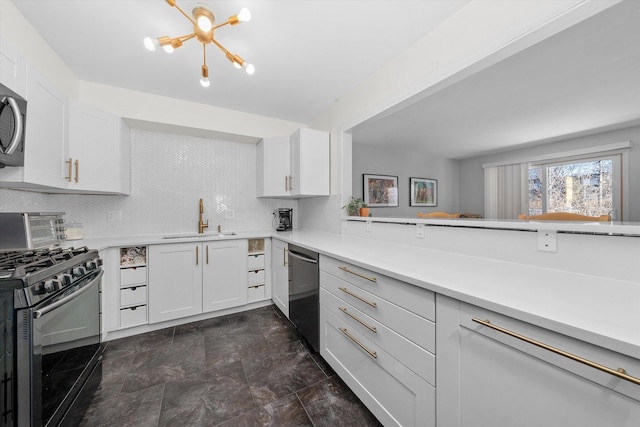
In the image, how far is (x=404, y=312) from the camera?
1066 mm

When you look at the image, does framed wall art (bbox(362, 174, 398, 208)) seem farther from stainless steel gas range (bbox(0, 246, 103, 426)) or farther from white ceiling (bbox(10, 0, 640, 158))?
stainless steel gas range (bbox(0, 246, 103, 426))

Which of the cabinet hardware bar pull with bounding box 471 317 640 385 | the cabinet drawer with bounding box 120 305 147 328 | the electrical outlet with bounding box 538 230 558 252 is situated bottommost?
the cabinet drawer with bounding box 120 305 147 328

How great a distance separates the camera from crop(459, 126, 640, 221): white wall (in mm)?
3730

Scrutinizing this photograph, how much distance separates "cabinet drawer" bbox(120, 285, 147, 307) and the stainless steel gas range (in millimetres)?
868

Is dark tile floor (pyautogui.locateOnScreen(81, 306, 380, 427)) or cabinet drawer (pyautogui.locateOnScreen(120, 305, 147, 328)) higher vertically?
cabinet drawer (pyautogui.locateOnScreen(120, 305, 147, 328))

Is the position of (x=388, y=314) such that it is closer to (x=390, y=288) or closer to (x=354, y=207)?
(x=390, y=288)

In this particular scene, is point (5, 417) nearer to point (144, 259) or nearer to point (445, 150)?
point (144, 259)

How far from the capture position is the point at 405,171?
17.4ft

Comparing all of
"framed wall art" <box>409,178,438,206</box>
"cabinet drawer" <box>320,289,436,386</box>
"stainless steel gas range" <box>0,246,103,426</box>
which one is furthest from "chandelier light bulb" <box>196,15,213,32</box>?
"framed wall art" <box>409,178,438,206</box>

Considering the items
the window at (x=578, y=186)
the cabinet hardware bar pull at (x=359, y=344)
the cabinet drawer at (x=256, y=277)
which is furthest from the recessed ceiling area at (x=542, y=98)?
the cabinet drawer at (x=256, y=277)

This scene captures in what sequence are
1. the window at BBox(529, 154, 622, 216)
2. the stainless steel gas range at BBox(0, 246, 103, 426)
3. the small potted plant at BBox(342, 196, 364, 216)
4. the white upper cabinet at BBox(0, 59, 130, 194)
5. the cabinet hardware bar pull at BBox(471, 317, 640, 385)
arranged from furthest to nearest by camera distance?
the window at BBox(529, 154, 622, 216), the small potted plant at BBox(342, 196, 364, 216), the white upper cabinet at BBox(0, 59, 130, 194), the stainless steel gas range at BBox(0, 246, 103, 426), the cabinet hardware bar pull at BBox(471, 317, 640, 385)

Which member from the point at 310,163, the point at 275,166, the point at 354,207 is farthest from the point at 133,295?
the point at 354,207

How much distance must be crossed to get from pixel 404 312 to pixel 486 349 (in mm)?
329

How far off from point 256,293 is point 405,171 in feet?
13.6
